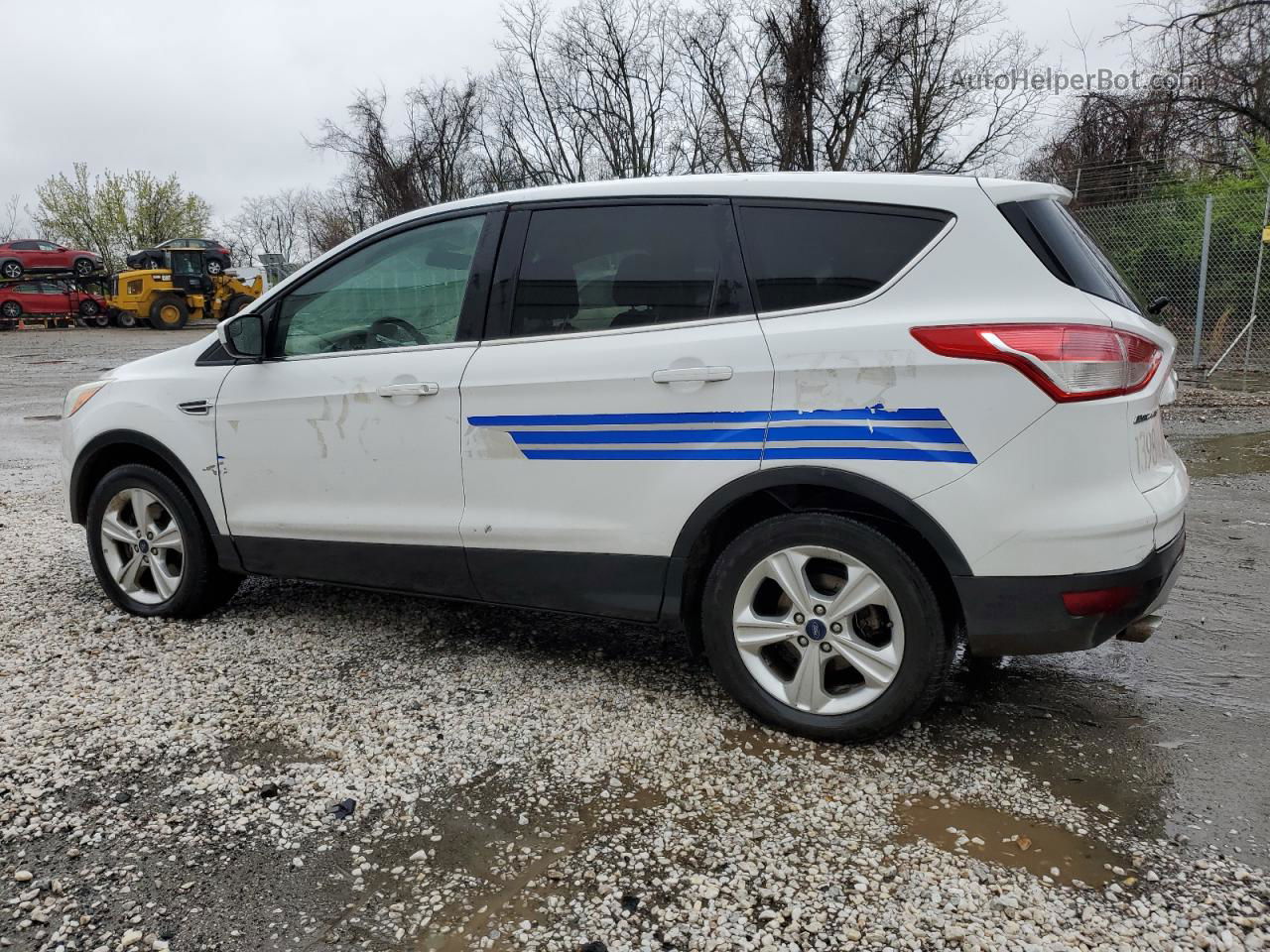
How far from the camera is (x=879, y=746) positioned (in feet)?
10.0

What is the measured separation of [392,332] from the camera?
3756 mm

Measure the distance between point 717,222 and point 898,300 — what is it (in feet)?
2.32

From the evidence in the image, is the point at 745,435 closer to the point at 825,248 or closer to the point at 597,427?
the point at 597,427

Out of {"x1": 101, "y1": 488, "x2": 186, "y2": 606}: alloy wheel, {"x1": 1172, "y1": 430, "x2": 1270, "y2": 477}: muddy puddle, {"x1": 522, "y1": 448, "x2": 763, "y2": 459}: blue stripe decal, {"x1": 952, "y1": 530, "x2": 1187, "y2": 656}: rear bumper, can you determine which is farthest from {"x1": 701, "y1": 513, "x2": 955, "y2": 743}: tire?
{"x1": 1172, "y1": 430, "x2": 1270, "y2": 477}: muddy puddle

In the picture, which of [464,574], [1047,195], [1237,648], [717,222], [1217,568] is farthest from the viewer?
[1217,568]

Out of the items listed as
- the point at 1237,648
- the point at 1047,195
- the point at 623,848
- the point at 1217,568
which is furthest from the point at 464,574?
the point at 1217,568

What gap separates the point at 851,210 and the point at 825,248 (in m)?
0.14

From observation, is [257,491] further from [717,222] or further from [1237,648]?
[1237,648]

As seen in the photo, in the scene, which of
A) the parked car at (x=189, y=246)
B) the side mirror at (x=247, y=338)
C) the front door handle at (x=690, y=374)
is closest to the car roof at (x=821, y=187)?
the front door handle at (x=690, y=374)

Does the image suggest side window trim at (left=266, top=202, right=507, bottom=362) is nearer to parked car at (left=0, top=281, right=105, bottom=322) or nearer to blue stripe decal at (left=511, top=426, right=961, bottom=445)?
blue stripe decal at (left=511, top=426, right=961, bottom=445)

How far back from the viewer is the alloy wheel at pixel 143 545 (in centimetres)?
427

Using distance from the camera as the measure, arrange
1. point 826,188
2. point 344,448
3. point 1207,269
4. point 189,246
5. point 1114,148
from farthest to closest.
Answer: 1. point 189,246
2. point 1114,148
3. point 1207,269
4. point 344,448
5. point 826,188

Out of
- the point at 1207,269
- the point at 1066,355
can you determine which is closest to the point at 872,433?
the point at 1066,355

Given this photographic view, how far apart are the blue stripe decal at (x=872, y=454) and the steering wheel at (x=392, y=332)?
5.01ft
